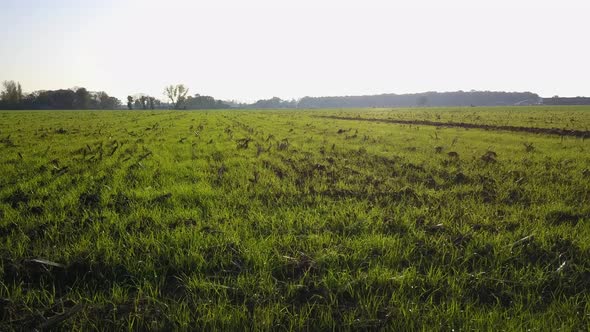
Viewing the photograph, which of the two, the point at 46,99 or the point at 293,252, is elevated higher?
the point at 46,99

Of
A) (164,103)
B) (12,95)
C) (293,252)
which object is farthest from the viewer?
(164,103)

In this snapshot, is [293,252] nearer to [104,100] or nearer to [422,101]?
[104,100]

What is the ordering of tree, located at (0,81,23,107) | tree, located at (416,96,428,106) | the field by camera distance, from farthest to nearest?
tree, located at (416,96,428,106), tree, located at (0,81,23,107), the field

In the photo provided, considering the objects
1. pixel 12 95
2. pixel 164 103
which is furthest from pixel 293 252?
pixel 164 103

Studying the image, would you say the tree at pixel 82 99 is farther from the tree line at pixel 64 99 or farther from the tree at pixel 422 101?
the tree at pixel 422 101

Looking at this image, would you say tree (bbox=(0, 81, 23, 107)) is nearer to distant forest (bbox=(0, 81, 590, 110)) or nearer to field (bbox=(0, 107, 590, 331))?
distant forest (bbox=(0, 81, 590, 110))

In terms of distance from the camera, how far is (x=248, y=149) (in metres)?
10.3

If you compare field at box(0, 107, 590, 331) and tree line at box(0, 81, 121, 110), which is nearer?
field at box(0, 107, 590, 331)

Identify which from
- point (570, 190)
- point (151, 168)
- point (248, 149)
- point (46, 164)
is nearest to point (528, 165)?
point (570, 190)

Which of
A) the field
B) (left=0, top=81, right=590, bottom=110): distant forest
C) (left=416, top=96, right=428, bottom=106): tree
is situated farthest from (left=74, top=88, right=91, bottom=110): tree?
(left=416, top=96, right=428, bottom=106): tree

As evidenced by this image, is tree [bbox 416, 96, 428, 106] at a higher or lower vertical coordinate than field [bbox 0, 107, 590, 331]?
higher

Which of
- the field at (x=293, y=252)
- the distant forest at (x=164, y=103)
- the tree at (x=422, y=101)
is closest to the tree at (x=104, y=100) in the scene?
the distant forest at (x=164, y=103)

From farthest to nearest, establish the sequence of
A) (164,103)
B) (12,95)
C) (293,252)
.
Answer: (164,103), (12,95), (293,252)

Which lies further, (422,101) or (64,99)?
(422,101)
